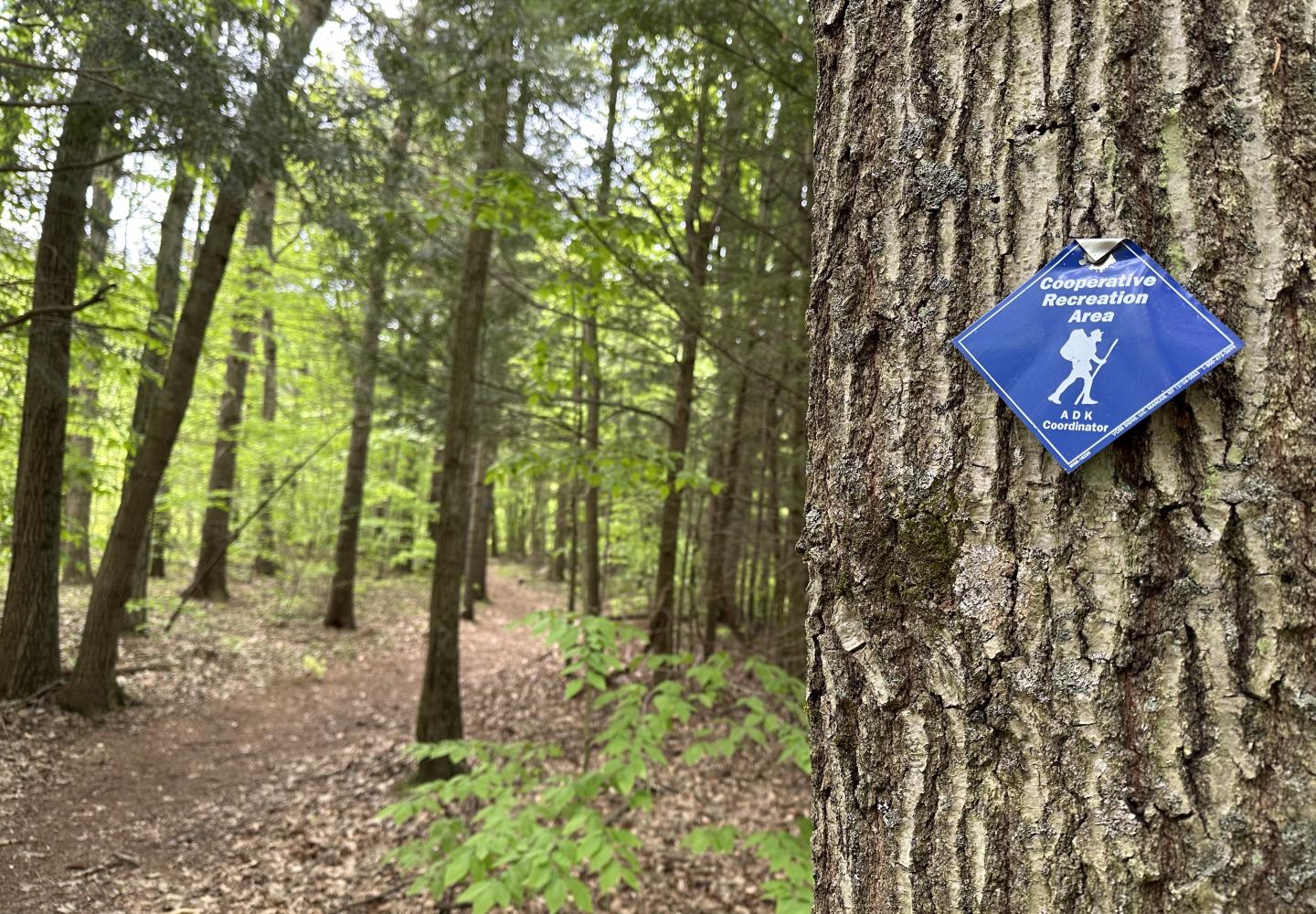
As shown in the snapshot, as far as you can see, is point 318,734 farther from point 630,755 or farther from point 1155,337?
point 1155,337

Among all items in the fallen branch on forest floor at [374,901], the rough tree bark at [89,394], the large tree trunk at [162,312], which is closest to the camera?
the fallen branch on forest floor at [374,901]

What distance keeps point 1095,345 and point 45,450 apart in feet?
25.7

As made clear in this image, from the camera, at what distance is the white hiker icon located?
781mm

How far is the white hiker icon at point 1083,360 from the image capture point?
2.56 ft

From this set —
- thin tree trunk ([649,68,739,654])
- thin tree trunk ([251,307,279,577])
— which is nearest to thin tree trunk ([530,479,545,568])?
thin tree trunk ([251,307,279,577])

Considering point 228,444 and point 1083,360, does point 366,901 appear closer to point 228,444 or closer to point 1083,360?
point 1083,360

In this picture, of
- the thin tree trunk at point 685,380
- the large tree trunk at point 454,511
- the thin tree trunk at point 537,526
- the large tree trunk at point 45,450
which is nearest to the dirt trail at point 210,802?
the large tree trunk at point 454,511

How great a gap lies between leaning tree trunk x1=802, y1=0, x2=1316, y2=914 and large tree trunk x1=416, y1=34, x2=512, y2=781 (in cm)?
516

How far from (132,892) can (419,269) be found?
22.0 feet

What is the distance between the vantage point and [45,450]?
237 inches

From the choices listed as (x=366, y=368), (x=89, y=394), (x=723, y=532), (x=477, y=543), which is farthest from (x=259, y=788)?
(x=477, y=543)

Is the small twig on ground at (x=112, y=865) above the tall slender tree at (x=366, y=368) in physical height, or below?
below

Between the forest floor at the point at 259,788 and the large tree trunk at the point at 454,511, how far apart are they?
0.57 m

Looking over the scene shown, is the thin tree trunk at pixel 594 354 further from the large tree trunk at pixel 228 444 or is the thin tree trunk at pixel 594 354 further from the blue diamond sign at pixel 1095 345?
the large tree trunk at pixel 228 444
